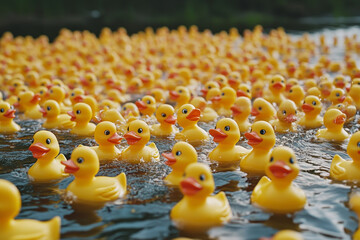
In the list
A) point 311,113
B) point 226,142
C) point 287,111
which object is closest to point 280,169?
point 226,142

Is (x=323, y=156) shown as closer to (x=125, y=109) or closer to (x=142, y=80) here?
(x=125, y=109)

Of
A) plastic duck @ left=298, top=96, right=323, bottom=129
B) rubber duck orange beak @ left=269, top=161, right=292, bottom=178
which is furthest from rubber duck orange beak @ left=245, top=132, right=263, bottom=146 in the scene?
plastic duck @ left=298, top=96, right=323, bottom=129

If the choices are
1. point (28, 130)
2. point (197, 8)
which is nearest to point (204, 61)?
point (28, 130)

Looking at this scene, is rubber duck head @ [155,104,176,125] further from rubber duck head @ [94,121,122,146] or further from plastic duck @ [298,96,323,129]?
plastic duck @ [298,96,323,129]

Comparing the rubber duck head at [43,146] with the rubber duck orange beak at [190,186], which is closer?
the rubber duck orange beak at [190,186]

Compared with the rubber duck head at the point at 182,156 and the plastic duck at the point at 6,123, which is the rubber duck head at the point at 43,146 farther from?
the plastic duck at the point at 6,123

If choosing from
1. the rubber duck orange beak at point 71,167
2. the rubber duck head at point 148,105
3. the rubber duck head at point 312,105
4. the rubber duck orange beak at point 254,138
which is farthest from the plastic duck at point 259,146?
Answer: the rubber duck head at point 148,105

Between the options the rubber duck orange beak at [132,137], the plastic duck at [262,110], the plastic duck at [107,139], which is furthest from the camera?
the plastic duck at [262,110]
